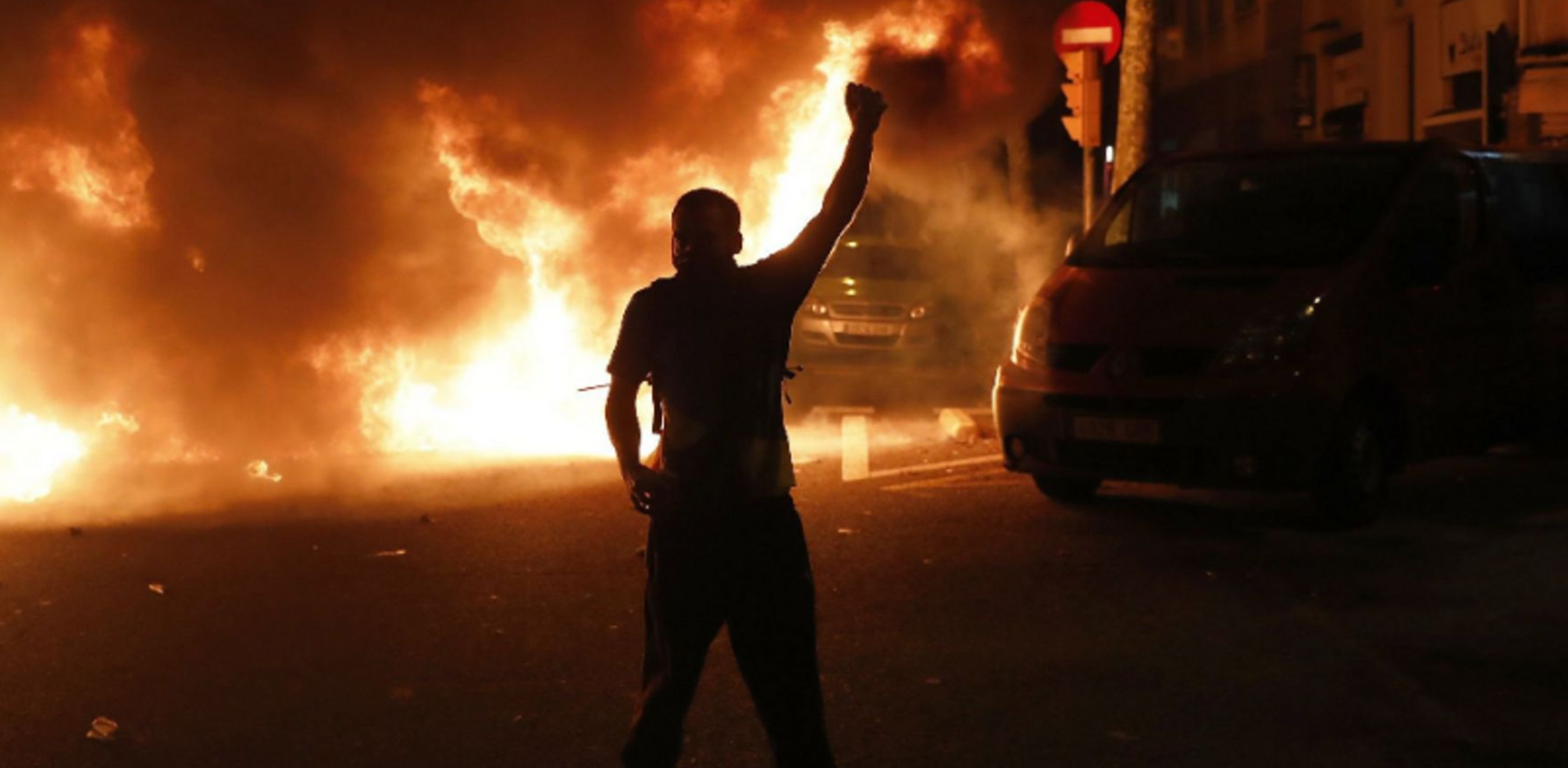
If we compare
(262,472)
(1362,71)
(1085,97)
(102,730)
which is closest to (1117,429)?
(102,730)

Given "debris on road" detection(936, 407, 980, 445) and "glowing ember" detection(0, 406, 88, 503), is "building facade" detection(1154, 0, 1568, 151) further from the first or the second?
"glowing ember" detection(0, 406, 88, 503)

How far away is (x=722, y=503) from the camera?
4.02 meters

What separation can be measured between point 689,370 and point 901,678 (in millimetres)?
2341

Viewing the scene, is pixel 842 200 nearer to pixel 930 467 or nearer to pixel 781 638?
pixel 781 638

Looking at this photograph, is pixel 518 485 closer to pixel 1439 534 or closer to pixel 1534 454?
pixel 1439 534

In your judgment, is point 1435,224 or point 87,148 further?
point 87,148

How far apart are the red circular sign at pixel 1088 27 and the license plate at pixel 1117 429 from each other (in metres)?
6.20

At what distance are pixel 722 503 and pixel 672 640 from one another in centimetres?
31

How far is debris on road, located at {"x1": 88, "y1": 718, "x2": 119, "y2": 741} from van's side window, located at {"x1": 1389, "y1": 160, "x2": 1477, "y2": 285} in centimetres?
616

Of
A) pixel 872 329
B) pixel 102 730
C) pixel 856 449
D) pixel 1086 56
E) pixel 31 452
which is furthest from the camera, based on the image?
pixel 872 329

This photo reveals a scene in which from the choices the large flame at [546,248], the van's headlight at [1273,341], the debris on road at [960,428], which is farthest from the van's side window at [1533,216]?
the large flame at [546,248]

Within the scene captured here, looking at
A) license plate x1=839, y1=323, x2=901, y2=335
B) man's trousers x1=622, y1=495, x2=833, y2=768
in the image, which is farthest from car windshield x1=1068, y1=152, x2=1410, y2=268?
license plate x1=839, y1=323, x2=901, y2=335

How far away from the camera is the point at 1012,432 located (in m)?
9.34

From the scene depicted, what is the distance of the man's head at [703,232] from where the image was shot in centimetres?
407
